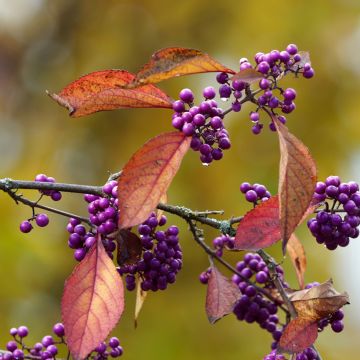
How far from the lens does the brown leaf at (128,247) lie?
0.96 meters

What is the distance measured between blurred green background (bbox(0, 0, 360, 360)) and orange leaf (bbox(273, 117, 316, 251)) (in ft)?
6.37

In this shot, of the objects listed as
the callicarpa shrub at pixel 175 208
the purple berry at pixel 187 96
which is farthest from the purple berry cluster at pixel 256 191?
the purple berry at pixel 187 96

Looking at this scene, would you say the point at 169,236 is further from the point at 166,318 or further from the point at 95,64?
the point at 95,64

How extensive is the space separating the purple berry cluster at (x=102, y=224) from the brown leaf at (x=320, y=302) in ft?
0.92

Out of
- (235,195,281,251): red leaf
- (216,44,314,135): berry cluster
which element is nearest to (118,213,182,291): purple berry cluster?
(235,195,281,251): red leaf

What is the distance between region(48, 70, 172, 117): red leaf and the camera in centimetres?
93

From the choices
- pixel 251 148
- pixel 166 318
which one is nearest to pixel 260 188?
Result: pixel 166 318

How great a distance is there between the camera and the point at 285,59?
0.99 meters

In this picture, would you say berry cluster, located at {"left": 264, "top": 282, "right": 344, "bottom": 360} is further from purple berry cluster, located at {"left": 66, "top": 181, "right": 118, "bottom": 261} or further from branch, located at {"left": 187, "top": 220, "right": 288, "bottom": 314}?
purple berry cluster, located at {"left": 66, "top": 181, "right": 118, "bottom": 261}

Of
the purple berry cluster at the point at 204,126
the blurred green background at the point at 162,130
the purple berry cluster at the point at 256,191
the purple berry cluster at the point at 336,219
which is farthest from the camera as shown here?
the blurred green background at the point at 162,130

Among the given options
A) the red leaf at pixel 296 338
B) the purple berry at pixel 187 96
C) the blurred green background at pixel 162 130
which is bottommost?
the red leaf at pixel 296 338

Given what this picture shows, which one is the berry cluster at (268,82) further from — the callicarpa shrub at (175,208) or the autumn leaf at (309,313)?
the autumn leaf at (309,313)

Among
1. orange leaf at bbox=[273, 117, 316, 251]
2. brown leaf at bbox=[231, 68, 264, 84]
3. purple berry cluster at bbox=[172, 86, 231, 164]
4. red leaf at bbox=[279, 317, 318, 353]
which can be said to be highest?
brown leaf at bbox=[231, 68, 264, 84]

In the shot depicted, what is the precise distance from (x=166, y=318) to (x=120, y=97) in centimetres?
194
